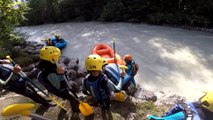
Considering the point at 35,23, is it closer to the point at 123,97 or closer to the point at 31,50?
the point at 31,50

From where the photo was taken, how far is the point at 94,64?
4.08 meters

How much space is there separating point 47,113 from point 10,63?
1.19 metres

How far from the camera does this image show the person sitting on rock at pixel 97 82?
13.5 feet

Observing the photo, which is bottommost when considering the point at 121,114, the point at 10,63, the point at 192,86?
the point at 192,86

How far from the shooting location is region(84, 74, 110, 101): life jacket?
13.9ft

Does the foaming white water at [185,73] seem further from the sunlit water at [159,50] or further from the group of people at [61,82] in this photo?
the group of people at [61,82]

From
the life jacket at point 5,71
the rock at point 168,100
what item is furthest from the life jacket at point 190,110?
the life jacket at point 5,71

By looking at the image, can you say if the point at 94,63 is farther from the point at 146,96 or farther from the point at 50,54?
the point at 146,96

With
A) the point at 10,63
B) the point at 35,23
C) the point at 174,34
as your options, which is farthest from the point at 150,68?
the point at 35,23

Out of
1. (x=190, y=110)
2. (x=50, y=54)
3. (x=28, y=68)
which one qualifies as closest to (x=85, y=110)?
(x=50, y=54)

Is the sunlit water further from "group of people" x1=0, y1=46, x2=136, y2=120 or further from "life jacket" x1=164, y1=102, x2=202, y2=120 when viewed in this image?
"life jacket" x1=164, y1=102, x2=202, y2=120

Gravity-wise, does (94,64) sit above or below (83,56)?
above

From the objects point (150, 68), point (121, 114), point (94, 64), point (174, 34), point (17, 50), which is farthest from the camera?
point (174, 34)

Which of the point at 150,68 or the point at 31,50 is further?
the point at 31,50
